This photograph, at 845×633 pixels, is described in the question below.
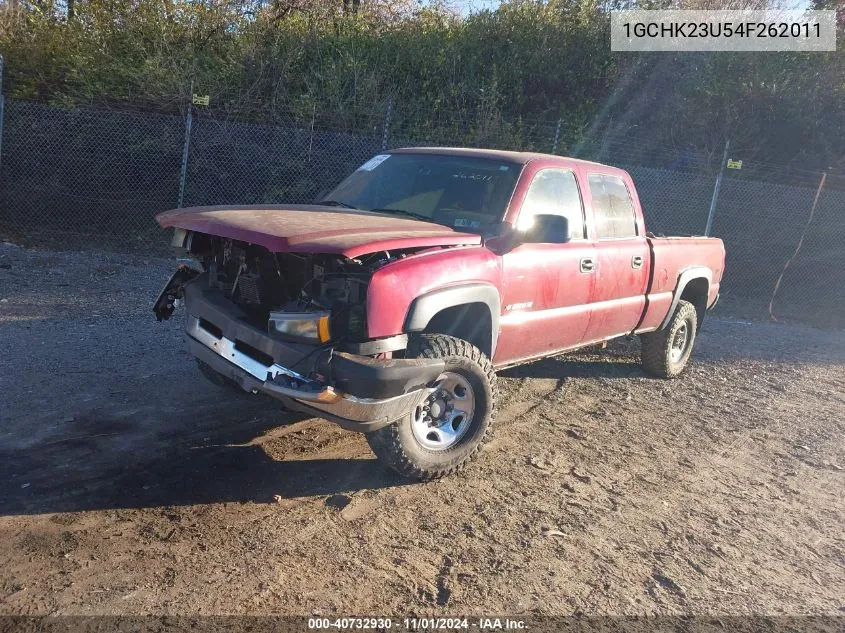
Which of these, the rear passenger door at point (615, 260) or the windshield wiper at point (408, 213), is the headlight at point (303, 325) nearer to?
the windshield wiper at point (408, 213)

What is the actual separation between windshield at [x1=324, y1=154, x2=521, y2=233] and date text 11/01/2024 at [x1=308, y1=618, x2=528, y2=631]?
2.52 metres

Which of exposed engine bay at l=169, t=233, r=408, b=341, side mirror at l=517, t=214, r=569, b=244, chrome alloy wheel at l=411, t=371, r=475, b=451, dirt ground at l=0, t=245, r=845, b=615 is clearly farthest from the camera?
side mirror at l=517, t=214, r=569, b=244

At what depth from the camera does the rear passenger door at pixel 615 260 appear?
5.64 m

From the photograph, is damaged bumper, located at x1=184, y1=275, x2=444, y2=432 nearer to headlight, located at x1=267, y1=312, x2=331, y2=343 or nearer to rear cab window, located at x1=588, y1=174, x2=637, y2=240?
headlight, located at x1=267, y1=312, x2=331, y2=343

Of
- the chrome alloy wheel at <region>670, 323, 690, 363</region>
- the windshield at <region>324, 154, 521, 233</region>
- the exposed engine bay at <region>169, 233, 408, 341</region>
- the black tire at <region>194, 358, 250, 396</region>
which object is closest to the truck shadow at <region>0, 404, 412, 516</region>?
the black tire at <region>194, 358, 250, 396</region>

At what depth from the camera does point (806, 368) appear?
323 inches

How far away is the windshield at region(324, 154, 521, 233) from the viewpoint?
4.91m

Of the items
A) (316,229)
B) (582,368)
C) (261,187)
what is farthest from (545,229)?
(261,187)

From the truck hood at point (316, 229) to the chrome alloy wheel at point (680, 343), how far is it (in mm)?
3575

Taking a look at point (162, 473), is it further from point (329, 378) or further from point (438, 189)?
point (438, 189)

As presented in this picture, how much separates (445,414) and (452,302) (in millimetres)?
716

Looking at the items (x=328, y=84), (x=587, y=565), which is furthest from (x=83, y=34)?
(x=587, y=565)

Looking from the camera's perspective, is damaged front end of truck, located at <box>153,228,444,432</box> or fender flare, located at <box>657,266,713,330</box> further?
fender flare, located at <box>657,266,713,330</box>

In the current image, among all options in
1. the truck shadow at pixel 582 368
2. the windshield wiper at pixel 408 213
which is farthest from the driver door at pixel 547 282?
the truck shadow at pixel 582 368
